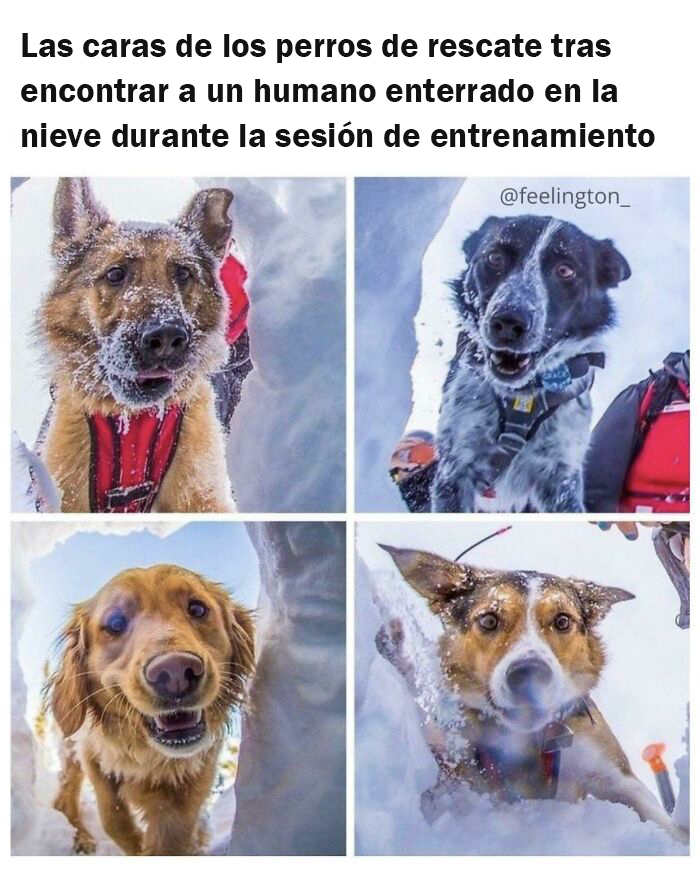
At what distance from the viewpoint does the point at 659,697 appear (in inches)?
87.6

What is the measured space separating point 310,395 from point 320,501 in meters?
0.20

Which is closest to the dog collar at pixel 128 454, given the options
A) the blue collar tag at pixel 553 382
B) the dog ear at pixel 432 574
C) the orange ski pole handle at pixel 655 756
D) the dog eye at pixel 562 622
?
the dog ear at pixel 432 574

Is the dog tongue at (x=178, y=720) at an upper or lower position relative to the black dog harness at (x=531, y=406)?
lower

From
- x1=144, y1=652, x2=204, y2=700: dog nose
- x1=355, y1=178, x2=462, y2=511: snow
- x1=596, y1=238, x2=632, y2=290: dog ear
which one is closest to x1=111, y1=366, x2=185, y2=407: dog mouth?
x1=355, y1=178, x2=462, y2=511: snow

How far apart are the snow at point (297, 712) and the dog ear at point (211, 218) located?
1.77 feet

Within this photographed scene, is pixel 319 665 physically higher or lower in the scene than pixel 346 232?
lower

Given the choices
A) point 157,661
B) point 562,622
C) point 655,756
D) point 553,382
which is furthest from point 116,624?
point 655,756

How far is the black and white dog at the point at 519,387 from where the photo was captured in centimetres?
221

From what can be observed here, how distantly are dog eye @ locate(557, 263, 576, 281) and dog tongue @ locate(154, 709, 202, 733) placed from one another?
3.44ft

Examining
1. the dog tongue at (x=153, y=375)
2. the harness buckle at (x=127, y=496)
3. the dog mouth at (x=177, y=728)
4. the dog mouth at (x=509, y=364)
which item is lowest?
the dog mouth at (x=177, y=728)

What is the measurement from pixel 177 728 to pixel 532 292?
104 cm

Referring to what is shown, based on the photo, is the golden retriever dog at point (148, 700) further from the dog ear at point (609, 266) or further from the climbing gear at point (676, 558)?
the dog ear at point (609, 266)

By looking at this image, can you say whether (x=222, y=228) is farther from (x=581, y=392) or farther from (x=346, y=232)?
(x=581, y=392)
